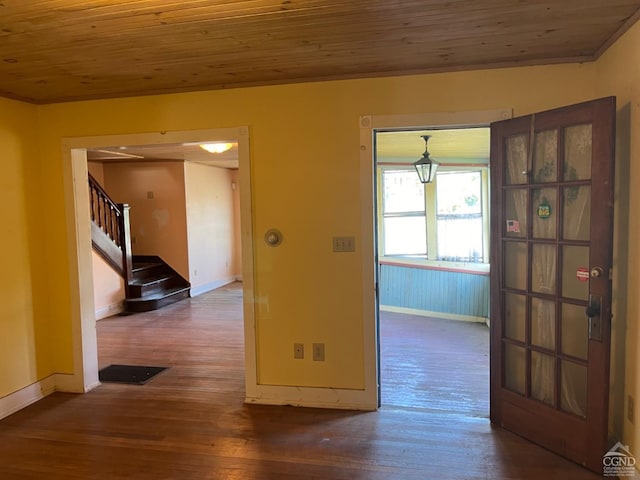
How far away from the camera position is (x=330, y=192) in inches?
123

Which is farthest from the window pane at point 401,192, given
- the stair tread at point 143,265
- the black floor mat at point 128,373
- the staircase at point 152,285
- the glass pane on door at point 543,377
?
the glass pane on door at point 543,377

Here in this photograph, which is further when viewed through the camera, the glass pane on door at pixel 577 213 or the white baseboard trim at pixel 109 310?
the white baseboard trim at pixel 109 310

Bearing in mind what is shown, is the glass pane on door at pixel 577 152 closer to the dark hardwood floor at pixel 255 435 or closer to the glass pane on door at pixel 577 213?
the glass pane on door at pixel 577 213

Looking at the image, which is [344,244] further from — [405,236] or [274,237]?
[405,236]

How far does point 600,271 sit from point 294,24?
1952 millimetres

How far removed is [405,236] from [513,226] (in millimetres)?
4575

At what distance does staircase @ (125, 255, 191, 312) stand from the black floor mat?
2567 millimetres

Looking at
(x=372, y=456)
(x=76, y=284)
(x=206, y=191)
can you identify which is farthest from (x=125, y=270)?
(x=372, y=456)

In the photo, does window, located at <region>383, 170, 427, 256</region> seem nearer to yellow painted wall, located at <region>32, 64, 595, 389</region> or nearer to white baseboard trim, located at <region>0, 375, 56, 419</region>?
yellow painted wall, located at <region>32, 64, 595, 389</region>

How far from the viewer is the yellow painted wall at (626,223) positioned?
2.21 metres

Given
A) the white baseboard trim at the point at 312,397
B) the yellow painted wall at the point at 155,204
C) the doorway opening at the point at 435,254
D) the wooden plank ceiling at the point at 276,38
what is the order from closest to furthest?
1. the wooden plank ceiling at the point at 276,38
2. the white baseboard trim at the point at 312,397
3. the doorway opening at the point at 435,254
4. the yellow painted wall at the point at 155,204

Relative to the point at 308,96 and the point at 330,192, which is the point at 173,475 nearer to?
the point at 330,192

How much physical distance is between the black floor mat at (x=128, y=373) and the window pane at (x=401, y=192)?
4.45 meters

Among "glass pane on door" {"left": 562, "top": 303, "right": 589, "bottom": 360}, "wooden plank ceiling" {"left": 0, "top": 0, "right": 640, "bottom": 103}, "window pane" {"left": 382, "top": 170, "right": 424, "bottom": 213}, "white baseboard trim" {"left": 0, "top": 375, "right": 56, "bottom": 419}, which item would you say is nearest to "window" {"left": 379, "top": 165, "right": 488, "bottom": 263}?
"window pane" {"left": 382, "top": 170, "right": 424, "bottom": 213}
